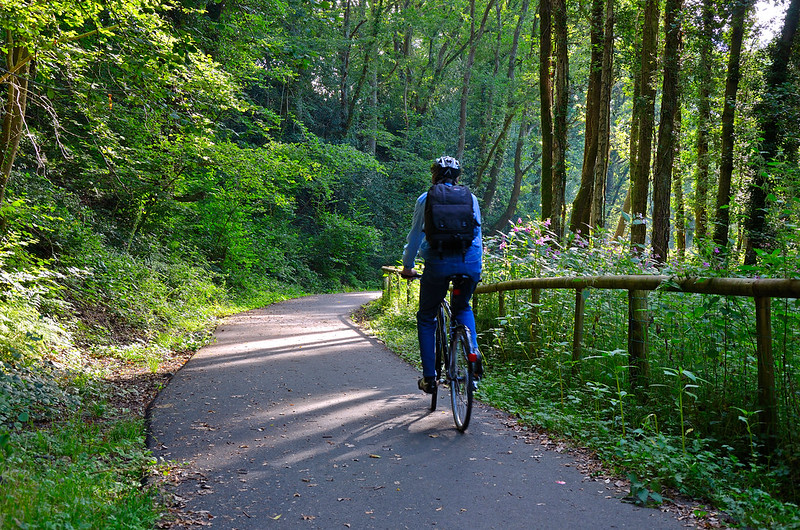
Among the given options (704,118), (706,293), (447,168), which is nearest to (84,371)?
(447,168)

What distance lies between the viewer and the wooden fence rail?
Answer: 3818 millimetres

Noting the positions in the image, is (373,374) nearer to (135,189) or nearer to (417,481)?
(417,481)

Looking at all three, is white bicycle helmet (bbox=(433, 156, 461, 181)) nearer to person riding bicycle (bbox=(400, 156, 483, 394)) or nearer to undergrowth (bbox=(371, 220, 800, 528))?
person riding bicycle (bbox=(400, 156, 483, 394))

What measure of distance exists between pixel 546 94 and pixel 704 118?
5.93 m

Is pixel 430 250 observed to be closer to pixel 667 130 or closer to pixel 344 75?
pixel 667 130

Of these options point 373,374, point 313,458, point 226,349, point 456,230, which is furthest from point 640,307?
point 226,349

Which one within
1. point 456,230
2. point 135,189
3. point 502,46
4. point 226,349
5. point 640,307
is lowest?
point 226,349

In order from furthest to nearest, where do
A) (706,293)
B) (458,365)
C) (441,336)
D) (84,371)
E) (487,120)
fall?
(487,120), (84,371), (441,336), (458,365), (706,293)

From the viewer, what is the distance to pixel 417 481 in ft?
13.2

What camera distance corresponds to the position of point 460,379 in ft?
17.4

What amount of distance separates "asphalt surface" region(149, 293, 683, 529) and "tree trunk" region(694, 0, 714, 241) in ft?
26.3

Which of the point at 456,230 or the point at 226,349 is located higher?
the point at 456,230

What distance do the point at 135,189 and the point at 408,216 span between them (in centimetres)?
2487

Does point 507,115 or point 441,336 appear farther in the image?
point 507,115
